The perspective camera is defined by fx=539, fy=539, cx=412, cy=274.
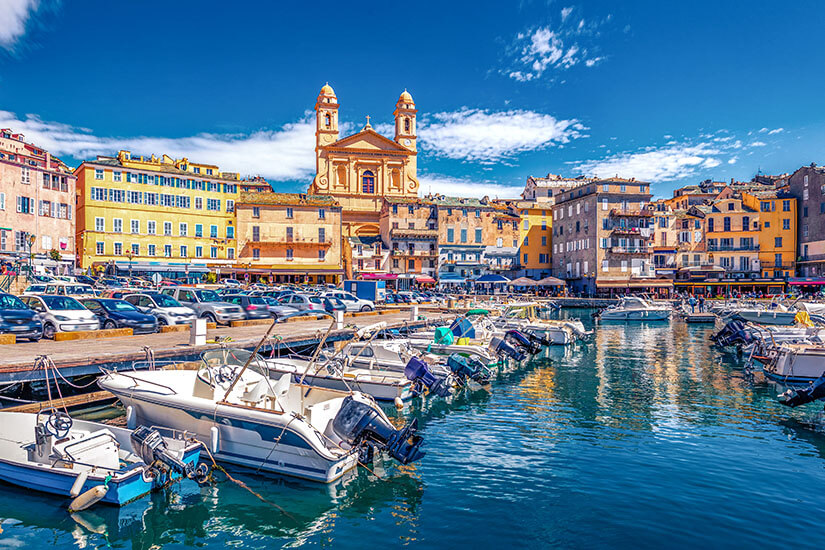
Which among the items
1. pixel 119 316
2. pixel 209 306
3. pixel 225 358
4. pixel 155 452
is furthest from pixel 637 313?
pixel 155 452

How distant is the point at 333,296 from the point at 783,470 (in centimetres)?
3398

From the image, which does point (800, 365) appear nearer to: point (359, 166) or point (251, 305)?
point (251, 305)

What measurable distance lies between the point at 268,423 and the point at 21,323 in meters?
14.0

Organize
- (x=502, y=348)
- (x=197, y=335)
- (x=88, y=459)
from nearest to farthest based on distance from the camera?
(x=88, y=459) < (x=197, y=335) < (x=502, y=348)

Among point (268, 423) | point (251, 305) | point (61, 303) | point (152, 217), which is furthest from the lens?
point (152, 217)

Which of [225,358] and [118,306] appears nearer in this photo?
[225,358]

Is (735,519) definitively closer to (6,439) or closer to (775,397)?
(775,397)

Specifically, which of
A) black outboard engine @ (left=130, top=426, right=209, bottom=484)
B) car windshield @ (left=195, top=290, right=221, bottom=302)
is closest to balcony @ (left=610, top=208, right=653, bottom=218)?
→ car windshield @ (left=195, top=290, right=221, bottom=302)

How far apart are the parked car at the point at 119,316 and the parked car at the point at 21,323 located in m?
3.04

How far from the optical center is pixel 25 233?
5484 centimetres

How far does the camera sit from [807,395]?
1772cm

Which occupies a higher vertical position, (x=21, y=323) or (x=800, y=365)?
(x=21, y=323)

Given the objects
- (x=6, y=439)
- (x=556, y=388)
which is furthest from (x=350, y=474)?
(x=556, y=388)

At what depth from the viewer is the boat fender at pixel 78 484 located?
33.4ft
